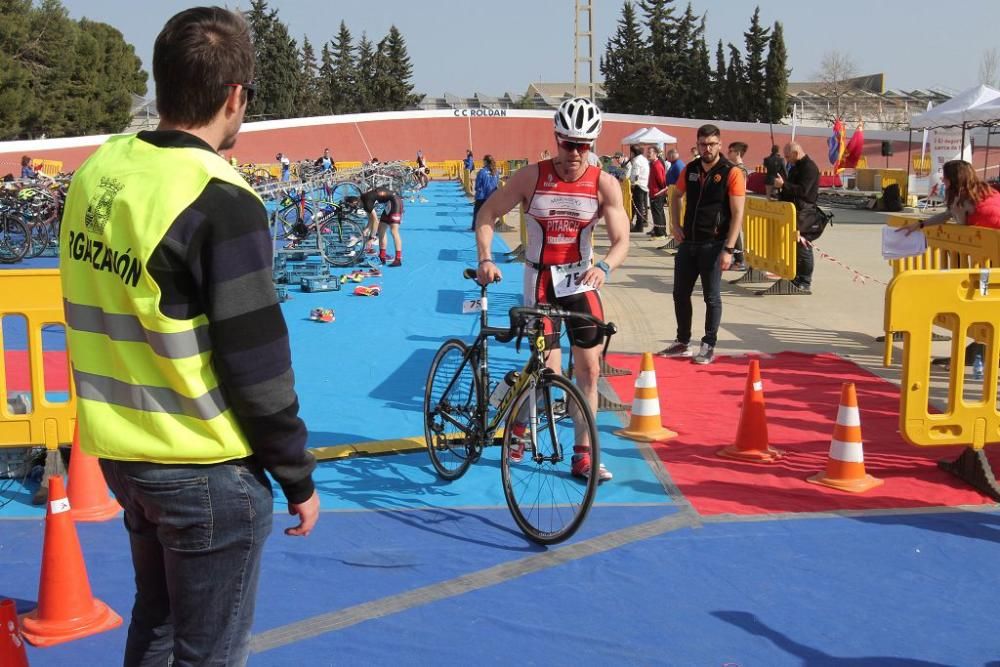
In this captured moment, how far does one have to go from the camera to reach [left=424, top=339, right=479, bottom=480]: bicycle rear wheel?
223 inches

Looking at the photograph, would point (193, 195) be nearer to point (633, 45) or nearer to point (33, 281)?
point (33, 281)

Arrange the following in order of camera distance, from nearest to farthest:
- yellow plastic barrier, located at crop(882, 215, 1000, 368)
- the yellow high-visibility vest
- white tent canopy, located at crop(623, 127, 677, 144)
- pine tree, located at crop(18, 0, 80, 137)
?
1. the yellow high-visibility vest
2. yellow plastic barrier, located at crop(882, 215, 1000, 368)
3. white tent canopy, located at crop(623, 127, 677, 144)
4. pine tree, located at crop(18, 0, 80, 137)

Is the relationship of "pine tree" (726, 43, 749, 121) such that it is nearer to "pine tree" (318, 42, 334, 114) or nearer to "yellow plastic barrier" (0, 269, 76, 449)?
"pine tree" (318, 42, 334, 114)

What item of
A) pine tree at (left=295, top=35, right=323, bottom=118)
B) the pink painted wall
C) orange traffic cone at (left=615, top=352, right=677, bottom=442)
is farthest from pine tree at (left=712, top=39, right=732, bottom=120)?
orange traffic cone at (left=615, top=352, right=677, bottom=442)

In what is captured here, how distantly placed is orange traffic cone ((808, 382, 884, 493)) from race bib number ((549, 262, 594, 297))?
162cm

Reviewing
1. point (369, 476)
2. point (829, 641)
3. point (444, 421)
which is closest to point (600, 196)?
point (444, 421)

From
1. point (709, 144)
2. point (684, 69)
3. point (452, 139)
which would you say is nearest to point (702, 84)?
point (684, 69)

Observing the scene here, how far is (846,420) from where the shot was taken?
18.5 feet

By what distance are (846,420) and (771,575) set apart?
150 cm

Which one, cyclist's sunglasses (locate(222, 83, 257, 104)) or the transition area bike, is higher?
cyclist's sunglasses (locate(222, 83, 257, 104))

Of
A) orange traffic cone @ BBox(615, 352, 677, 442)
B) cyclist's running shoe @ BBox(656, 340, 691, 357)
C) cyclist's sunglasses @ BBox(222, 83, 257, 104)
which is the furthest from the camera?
cyclist's running shoe @ BBox(656, 340, 691, 357)

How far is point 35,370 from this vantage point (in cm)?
563

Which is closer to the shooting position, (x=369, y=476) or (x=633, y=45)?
(x=369, y=476)

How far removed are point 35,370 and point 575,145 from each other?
3.33 meters
